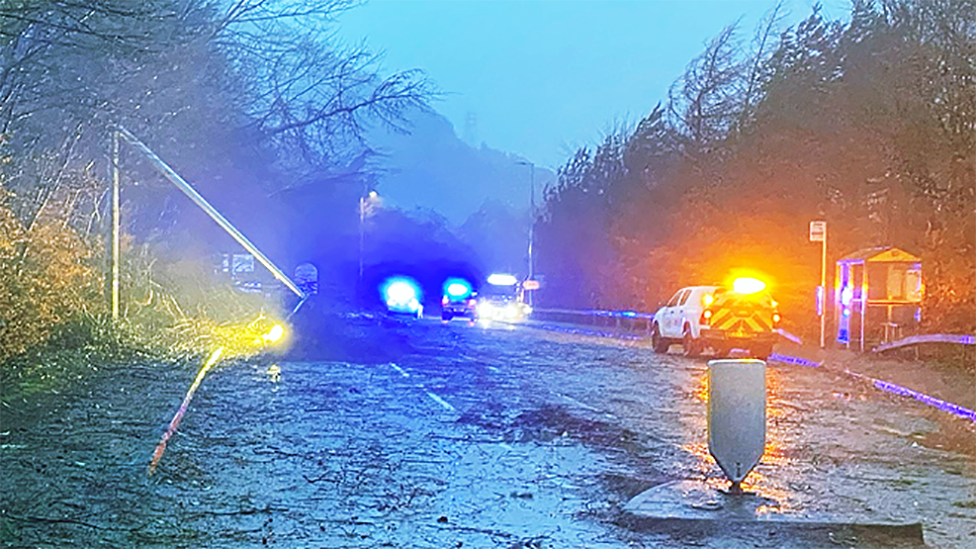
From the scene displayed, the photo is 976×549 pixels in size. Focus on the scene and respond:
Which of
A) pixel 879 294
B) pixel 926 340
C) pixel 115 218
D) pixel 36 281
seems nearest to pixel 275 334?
pixel 115 218

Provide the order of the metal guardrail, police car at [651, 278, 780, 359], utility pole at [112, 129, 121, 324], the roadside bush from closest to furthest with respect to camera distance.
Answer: the roadside bush, the metal guardrail, utility pole at [112, 129, 121, 324], police car at [651, 278, 780, 359]

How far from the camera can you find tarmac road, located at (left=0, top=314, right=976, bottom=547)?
24.5 feet

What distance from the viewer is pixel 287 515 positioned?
25.9 feet

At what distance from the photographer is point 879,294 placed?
23828 millimetres

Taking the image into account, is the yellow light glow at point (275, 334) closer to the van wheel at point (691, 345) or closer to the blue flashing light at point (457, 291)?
the van wheel at point (691, 345)

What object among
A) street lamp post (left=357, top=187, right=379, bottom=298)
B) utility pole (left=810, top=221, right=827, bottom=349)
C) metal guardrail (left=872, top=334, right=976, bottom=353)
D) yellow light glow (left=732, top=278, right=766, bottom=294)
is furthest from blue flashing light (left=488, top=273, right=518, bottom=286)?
metal guardrail (left=872, top=334, right=976, bottom=353)

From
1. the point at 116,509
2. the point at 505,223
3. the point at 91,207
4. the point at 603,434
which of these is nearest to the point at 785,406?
the point at 603,434

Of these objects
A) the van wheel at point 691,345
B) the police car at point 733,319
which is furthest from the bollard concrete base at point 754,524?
the van wheel at point 691,345

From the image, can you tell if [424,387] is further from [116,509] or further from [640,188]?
[640,188]

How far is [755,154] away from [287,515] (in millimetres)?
27892

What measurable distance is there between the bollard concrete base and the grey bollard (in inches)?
14.2

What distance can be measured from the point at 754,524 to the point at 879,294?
17620 millimetres

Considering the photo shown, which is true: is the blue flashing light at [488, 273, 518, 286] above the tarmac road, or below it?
above

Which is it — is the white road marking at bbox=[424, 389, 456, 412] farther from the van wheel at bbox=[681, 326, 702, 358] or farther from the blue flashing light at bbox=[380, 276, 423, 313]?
the blue flashing light at bbox=[380, 276, 423, 313]
